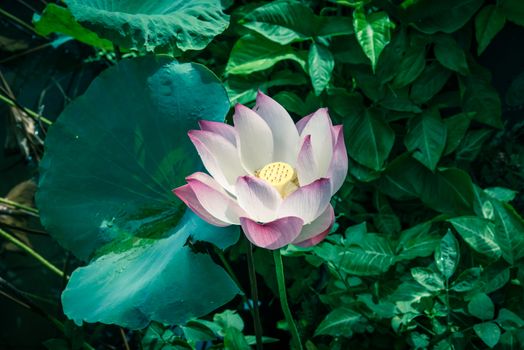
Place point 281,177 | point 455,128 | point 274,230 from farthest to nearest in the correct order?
point 455,128 → point 281,177 → point 274,230

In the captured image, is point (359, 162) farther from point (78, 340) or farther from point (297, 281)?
point (78, 340)

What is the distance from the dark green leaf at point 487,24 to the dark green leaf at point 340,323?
25.3 inches

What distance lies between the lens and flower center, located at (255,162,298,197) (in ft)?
2.42

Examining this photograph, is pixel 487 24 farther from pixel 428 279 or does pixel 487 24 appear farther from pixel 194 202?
pixel 194 202

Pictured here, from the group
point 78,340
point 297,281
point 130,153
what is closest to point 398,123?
point 297,281

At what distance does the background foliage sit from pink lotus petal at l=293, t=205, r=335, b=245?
13 centimetres

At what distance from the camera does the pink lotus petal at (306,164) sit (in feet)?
2.22

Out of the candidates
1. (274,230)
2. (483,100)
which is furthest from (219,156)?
(483,100)

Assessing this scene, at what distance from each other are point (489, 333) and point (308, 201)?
344mm

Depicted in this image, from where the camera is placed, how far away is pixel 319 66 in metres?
1.30

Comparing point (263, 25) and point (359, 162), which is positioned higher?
point (263, 25)

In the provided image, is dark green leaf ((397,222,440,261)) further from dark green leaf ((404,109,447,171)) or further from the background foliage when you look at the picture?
dark green leaf ((404,109,447,171))

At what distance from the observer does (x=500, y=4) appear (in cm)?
127

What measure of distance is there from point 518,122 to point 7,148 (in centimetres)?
144
